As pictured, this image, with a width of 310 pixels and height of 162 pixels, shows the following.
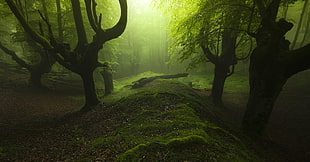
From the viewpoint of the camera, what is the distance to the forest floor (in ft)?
18.9

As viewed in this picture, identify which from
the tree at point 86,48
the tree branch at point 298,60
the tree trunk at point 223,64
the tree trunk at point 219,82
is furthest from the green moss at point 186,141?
the tree trunk at point 219,82

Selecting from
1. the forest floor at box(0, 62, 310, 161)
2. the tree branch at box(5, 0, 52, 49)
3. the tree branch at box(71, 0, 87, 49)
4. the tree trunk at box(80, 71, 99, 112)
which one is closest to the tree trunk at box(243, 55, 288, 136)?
the forest floor at box(0, 62, 310, 161)

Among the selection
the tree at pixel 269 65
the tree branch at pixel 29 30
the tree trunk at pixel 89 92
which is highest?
the tree branch at pixel 29 30

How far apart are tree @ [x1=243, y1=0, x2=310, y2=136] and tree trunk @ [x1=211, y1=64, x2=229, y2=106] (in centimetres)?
528

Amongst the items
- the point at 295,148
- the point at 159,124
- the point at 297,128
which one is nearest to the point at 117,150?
the point at 159,124

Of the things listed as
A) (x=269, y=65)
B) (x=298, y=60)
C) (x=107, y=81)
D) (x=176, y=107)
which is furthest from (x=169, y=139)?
(x=107, y=81)

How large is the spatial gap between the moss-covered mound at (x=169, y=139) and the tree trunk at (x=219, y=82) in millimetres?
5747

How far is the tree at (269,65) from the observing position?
5.98 meters

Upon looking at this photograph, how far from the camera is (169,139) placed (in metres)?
4.54

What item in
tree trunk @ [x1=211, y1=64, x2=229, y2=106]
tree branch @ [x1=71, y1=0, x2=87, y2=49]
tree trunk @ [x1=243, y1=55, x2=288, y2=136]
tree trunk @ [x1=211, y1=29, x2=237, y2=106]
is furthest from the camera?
tree trunk @ [x1=211, y1=64, x2=229, y2=106]

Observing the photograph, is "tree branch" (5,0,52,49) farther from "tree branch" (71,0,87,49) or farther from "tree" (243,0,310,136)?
"tree" (243,0,310,136)

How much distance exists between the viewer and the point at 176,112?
6.72 meters

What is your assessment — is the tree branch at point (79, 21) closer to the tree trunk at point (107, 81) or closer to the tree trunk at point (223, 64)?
the tree trunk at point (107, 81)

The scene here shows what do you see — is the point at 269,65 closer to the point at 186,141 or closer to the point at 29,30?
the point at 186,141
